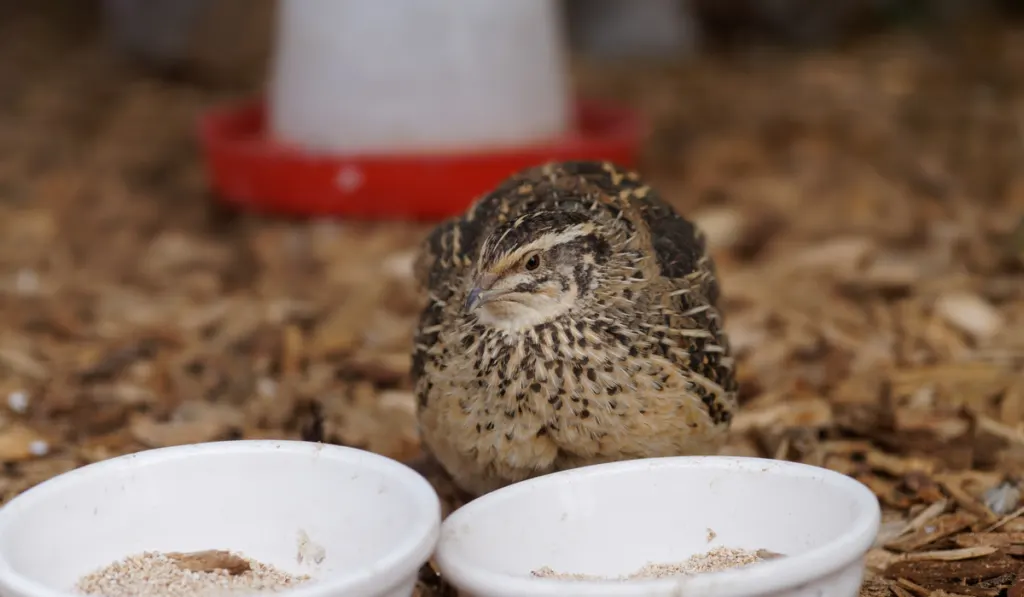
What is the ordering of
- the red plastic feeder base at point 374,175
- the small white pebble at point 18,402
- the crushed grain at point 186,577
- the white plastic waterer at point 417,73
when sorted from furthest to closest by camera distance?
the white plastic waterer at point 417,73 → the red plastic feeder base at point 374,175 → the small white pebble at point 18,402 → the crushed grain at point 186,577

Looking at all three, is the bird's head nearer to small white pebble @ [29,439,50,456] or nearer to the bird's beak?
the bird's beak

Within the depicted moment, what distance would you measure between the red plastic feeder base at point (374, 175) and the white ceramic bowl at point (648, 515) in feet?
9.81

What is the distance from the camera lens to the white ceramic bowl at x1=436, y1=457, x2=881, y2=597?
267cm

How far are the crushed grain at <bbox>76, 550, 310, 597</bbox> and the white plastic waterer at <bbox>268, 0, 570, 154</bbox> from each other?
3.36 m

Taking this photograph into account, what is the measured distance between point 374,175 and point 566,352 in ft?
9.67

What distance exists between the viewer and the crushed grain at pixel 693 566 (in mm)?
2713

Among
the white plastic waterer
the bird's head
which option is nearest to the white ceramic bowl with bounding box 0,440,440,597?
the bird's head

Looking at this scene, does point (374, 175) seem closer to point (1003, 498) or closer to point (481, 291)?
point (481, 291)

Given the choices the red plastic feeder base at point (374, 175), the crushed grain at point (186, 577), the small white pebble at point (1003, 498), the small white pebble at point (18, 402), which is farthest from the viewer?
the red plastic feeder base at point (374, 175)

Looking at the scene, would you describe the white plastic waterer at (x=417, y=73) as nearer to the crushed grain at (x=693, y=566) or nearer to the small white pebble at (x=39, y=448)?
the small white pebble at (x=39, y=448)

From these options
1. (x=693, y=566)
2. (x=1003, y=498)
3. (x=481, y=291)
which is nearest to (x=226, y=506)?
(x=481, y=291)

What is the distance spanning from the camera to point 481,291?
117 inches

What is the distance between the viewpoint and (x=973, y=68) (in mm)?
8602

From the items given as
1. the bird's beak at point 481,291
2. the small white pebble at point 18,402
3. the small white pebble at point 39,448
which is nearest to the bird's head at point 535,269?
the bird's beak at point 481,291
